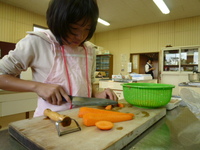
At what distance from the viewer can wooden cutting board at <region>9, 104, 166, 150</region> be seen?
391 millimetres

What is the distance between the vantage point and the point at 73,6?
583 millimetres

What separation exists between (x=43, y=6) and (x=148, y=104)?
14.8 ft

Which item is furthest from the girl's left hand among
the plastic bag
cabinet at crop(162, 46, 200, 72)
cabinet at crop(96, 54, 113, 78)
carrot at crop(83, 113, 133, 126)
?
cabinet at crop(96, 54, 113, 78)

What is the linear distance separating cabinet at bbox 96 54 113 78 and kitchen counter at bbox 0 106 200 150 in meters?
5.63

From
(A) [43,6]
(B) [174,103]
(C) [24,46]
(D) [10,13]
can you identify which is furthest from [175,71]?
(D) [10,13]

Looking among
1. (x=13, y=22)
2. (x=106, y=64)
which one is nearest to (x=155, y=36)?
(x=106, y=64)

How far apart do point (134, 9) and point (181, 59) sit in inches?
86.2

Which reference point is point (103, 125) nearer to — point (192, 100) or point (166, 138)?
point (166, 138)

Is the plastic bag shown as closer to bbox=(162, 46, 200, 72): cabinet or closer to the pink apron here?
the pink apron

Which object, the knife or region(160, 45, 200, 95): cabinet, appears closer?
the knife

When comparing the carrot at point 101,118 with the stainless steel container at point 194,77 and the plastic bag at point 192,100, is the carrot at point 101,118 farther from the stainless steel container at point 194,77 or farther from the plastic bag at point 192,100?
the stainless steel container at point 194,77

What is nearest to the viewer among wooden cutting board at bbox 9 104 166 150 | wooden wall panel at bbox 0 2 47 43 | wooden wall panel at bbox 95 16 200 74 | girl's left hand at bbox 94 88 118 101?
wooden cutting board at bbox 9 104 166 150

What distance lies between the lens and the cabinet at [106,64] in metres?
6.27

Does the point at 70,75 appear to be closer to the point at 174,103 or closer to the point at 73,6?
the point at 73,6
